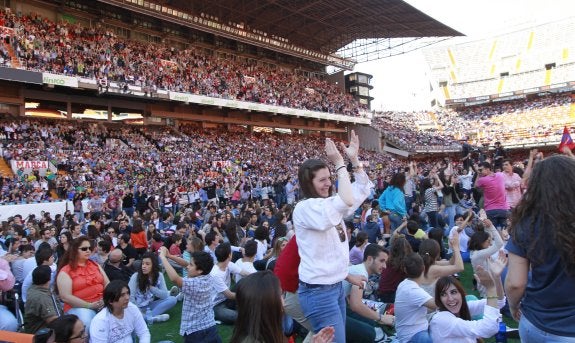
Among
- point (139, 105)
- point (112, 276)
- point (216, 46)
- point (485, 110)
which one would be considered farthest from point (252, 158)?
point (485, 110)

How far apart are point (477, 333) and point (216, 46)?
3896cm

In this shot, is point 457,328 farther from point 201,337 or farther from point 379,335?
point 201,337

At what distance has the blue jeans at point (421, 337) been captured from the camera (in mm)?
3956

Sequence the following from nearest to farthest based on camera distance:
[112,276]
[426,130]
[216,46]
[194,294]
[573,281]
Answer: [573,281], [194,294], [112,276], [216,46], [426,130]

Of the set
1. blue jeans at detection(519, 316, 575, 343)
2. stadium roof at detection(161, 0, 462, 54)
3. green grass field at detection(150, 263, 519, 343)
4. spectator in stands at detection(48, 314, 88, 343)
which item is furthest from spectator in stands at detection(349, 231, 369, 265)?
stadium roof at detection(161, 0, 462, 54)

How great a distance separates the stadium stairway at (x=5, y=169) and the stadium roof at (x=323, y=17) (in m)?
16.9

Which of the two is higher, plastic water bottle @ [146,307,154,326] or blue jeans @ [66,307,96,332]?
blue jeans @ [66,307,96,332]

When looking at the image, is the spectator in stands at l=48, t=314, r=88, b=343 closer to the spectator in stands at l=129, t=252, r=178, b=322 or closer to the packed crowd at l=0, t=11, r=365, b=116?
the spectator in stands at l=129, t=252, r=178, b=322

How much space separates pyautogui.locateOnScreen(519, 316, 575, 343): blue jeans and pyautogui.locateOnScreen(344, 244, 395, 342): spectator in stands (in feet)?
5.46

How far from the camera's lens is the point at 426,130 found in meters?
52.2

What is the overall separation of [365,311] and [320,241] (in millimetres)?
1173

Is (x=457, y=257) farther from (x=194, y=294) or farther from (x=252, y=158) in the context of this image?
(x=252, y=158)

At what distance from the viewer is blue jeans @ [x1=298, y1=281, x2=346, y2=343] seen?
3.18 meters

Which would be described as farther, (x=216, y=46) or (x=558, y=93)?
(x=558, y=93)
